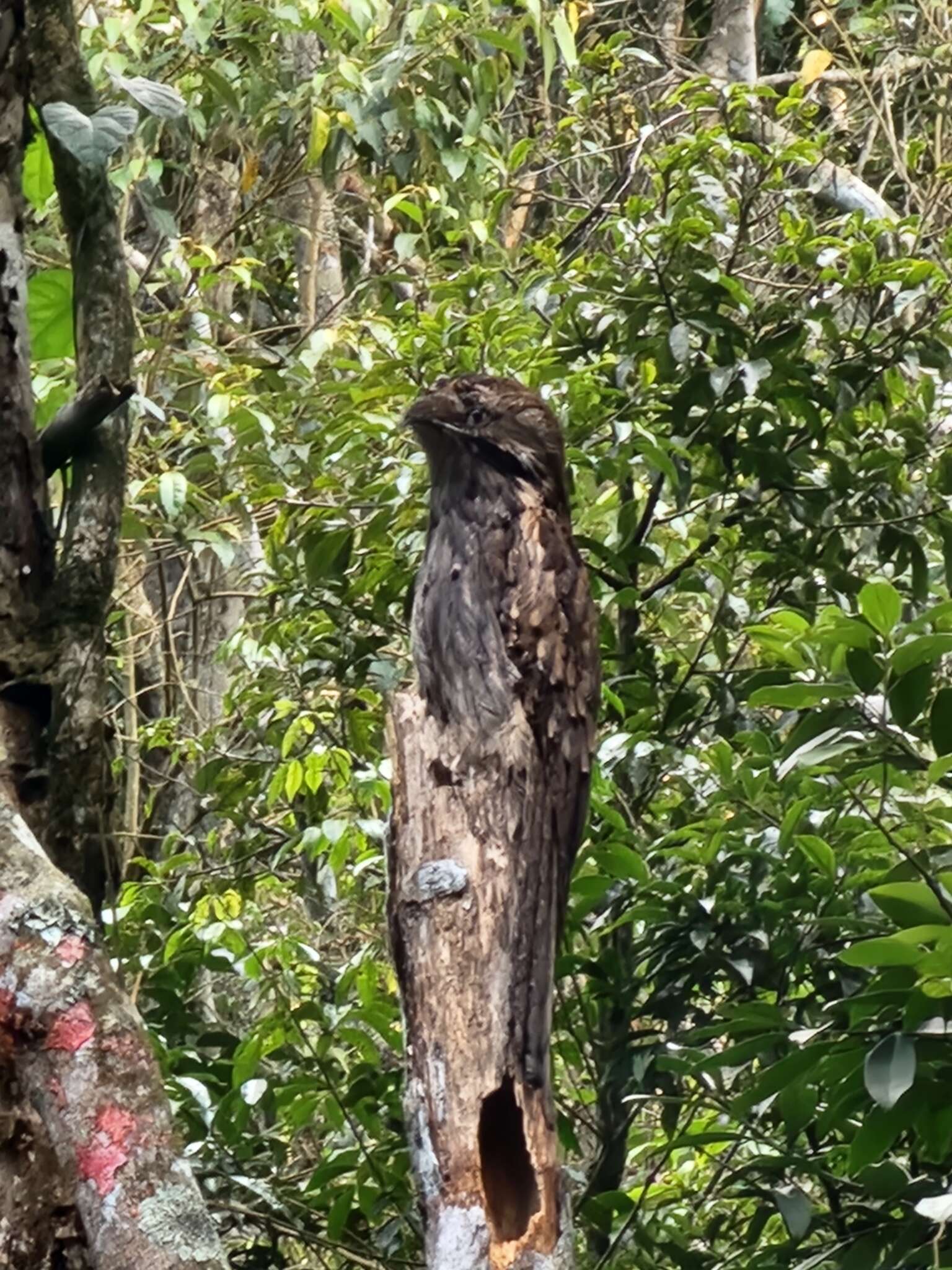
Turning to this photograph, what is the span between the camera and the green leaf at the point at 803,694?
6.09 feet

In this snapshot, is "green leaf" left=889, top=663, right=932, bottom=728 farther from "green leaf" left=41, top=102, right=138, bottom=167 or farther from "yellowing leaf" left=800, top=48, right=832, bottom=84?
"yellowing leaf" left=800, top=48, right=832, bottom=84

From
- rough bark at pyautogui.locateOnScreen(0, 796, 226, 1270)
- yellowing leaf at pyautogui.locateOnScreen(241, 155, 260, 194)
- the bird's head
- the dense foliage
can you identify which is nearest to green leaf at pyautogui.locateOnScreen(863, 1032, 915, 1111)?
the dense foliage

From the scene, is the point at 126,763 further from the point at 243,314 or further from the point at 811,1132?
the point at 243,314

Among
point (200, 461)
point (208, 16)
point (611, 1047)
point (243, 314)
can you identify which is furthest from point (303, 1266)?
point (243, 314)

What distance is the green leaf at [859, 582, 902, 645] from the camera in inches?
71.0

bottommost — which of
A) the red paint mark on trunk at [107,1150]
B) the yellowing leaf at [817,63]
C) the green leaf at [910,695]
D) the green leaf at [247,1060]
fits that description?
the green leaf at [247,1060]

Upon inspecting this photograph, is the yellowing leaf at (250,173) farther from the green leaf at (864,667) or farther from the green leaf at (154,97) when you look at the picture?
the green leaf at (864,667)

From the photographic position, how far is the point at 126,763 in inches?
163

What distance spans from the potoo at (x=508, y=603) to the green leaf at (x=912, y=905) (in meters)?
0.43

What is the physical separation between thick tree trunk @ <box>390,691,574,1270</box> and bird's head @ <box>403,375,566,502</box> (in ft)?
1.90

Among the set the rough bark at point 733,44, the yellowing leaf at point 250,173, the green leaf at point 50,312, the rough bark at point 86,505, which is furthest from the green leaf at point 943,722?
the rough bark at point 733,44

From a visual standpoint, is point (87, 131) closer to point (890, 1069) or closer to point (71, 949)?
point (71, 949)

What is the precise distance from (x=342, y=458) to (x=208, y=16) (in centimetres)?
168

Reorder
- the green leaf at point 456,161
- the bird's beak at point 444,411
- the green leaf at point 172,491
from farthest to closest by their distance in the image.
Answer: the green leaf at point 456,161 → the green leaf at point 172,491 → the bird's beak at point 444,411
